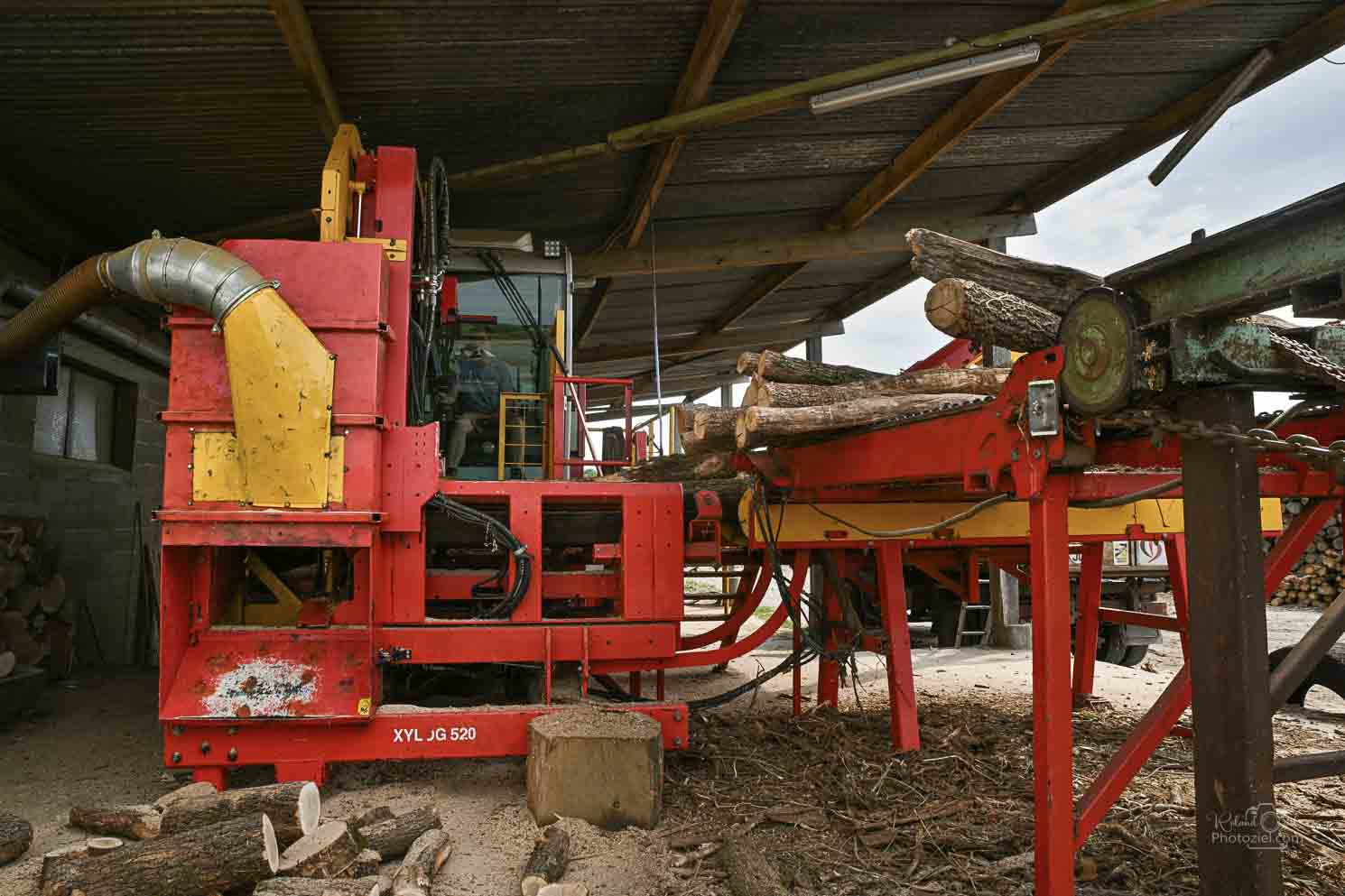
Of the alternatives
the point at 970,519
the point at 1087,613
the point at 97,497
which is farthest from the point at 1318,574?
the point at 97,497

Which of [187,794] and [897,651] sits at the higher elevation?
[897,651]

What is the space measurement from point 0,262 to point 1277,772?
25.0 ft

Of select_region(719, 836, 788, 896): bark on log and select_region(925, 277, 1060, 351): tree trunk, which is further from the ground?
select_region(925, 277, 1060, 351): tree trunk

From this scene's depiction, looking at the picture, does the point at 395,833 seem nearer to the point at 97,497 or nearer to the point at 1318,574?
the point at 97,497

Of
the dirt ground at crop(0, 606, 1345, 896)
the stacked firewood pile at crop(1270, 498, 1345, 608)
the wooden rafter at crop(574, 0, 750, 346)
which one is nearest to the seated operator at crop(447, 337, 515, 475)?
the wooden rafter at crop(574, 0, 750, 346)

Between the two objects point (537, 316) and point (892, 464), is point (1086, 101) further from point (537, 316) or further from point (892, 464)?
point (892, 464)

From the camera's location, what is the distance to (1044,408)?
2.56 metres

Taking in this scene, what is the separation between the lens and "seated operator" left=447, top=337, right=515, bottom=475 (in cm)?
626

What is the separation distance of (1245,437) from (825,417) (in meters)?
1.67

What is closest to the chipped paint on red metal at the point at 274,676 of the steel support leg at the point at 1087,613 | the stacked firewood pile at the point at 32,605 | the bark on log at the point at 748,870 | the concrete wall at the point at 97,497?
the bark on log at the point at 748,870

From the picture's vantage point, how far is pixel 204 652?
3.88 metres

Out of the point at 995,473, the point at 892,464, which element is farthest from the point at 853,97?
the point at 995,473

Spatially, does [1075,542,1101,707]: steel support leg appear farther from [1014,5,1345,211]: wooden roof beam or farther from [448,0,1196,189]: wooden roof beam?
[1014,5,1345,211]: wooden roof beam

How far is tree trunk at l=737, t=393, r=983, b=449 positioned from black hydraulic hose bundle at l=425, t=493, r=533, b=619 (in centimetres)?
121
